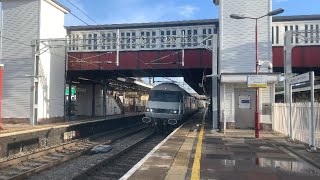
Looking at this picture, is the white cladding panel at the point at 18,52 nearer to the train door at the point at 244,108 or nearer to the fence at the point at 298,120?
the train door at the point at 244,108

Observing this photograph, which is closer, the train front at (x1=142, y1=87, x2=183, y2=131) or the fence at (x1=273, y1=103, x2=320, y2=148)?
the fence at (x1=273, y1=103, x2=320, y2=148)

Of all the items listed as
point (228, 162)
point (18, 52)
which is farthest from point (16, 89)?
point (228, 162)

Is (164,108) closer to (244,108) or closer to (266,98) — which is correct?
(244,108)

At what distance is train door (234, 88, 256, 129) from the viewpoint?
79.7 feet

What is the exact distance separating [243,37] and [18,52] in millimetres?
16691

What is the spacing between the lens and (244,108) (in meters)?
24.4

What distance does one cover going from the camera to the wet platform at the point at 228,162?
9.80m

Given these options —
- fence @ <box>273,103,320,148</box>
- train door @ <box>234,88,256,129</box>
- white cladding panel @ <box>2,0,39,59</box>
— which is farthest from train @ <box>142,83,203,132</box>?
white cladding panel @ <box>2,0,39,59</box>

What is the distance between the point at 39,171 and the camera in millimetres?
13047

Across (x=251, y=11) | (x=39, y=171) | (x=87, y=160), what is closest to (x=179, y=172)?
(x=39, y=171)

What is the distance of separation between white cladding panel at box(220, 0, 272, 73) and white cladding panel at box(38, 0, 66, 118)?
13.7m

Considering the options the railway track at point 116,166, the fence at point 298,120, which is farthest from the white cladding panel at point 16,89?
the fence at point 298,120

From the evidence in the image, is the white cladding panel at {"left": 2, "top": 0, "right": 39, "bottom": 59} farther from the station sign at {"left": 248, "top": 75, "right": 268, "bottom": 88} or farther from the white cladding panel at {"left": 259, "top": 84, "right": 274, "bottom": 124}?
the station sign at {"left": 248, "top": 75, "right": 268, "bottom": 88}

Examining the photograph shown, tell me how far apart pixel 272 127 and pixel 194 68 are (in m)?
8.51
